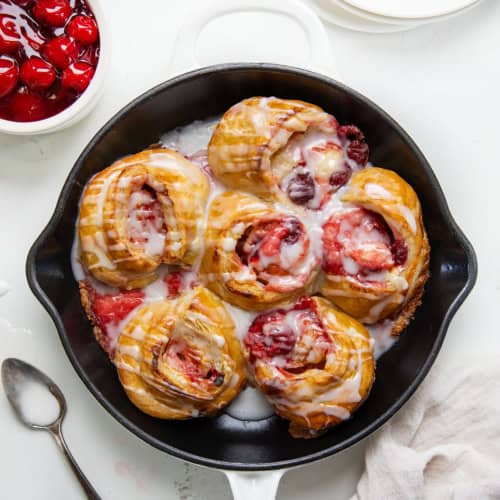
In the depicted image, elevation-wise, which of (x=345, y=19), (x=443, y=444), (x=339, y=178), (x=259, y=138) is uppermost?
(x=345, y=19)

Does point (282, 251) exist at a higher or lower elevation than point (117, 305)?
higher

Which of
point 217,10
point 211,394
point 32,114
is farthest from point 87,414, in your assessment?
point 217,10

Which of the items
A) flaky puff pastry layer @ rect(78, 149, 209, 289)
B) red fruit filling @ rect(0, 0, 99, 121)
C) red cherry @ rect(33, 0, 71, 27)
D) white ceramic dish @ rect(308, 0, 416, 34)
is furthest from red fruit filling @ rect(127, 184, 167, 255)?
white ceramic dish @ rect(308, 0, 416, 34)

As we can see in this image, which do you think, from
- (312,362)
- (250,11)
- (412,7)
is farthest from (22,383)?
(412,7)

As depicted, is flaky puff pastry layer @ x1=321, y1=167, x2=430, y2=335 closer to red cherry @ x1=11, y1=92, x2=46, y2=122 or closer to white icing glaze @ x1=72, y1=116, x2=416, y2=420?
white icing glaze @ x1=72, y1=116, x2=416, y2=420

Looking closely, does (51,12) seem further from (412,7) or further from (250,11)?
(412,7)

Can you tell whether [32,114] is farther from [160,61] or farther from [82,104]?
[160,61]

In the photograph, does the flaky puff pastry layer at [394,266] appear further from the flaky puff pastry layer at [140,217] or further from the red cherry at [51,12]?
the red cherry at [51,12]
